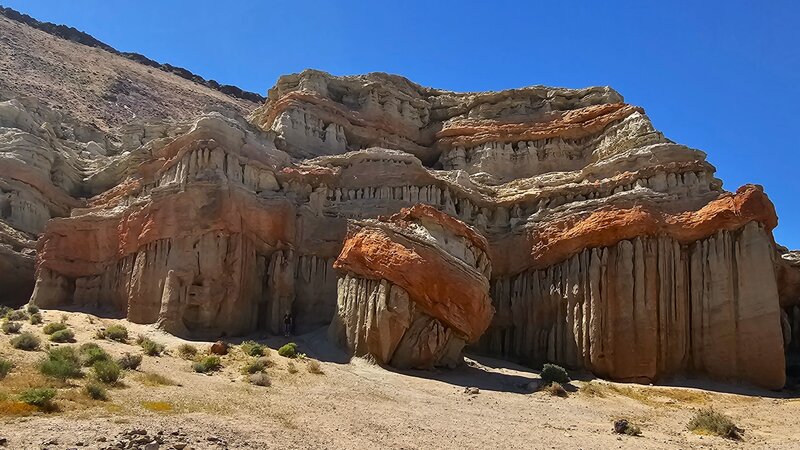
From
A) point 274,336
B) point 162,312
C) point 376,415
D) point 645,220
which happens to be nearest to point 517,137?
point 645,220

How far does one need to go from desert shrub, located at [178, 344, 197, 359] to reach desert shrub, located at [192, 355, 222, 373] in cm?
112

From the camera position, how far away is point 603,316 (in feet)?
98.1

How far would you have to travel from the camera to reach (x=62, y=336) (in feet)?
74.3

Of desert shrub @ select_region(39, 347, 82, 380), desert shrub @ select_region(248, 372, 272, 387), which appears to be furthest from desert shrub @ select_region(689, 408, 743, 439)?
desert shrub @ select_region(39, 347, 82, 380)

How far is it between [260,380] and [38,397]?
7.00m

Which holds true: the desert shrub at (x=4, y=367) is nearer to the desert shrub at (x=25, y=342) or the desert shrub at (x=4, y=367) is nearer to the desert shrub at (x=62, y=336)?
the desert shrub at (x=25, y=342)

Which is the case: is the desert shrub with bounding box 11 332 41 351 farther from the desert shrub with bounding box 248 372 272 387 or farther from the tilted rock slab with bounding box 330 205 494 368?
the tilted rock slab with bounding box 330 205 494 368

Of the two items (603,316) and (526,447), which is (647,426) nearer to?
(526,447)

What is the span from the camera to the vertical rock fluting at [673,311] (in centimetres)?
2772

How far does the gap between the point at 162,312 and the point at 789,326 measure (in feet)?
107

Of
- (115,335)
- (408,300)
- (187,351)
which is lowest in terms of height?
(187,351)

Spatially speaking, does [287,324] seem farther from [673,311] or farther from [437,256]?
[673,311]

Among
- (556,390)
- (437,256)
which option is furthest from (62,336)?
(556,390)

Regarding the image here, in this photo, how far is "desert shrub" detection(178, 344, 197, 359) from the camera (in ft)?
73.7
